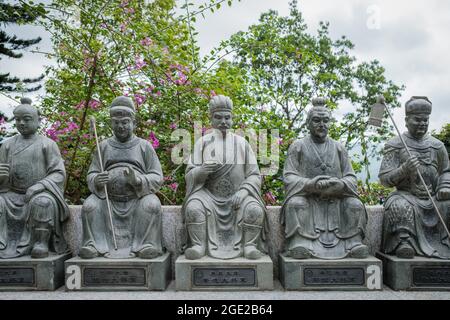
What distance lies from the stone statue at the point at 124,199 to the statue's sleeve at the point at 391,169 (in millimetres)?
2736

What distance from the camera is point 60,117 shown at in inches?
311

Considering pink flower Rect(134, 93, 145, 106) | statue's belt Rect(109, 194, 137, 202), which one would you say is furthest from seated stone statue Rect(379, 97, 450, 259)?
pink flower Rect(134, 93, 145, 106)

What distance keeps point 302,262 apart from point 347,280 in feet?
1.75

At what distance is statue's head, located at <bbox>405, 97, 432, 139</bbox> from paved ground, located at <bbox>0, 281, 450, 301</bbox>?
6.29 ft

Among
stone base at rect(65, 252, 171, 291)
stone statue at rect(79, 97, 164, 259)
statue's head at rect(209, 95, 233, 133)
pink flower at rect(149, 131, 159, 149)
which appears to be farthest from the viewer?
pink flower at rect(149, 131, 159, 149)

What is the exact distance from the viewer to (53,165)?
5656mm

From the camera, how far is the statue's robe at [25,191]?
536cm

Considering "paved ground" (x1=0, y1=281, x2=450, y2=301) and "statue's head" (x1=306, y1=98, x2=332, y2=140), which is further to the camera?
"statue's head" (x1=306, y1=98, x2=332, y2=140)

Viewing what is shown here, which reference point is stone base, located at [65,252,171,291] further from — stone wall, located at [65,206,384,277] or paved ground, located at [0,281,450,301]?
stone wall, located at [65,206,384,277]

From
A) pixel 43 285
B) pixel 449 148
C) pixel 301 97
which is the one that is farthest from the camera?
pixel 449 148

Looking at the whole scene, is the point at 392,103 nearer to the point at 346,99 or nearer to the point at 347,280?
the point at 346,99

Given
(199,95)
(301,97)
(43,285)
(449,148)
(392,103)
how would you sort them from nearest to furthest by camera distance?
(43,285) < (199,95) < (301,97) < (449,148) < (392,103)

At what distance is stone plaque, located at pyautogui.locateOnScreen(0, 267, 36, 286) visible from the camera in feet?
16.8

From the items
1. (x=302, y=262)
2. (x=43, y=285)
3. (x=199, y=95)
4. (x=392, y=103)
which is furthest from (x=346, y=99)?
(x=43, y=285)
